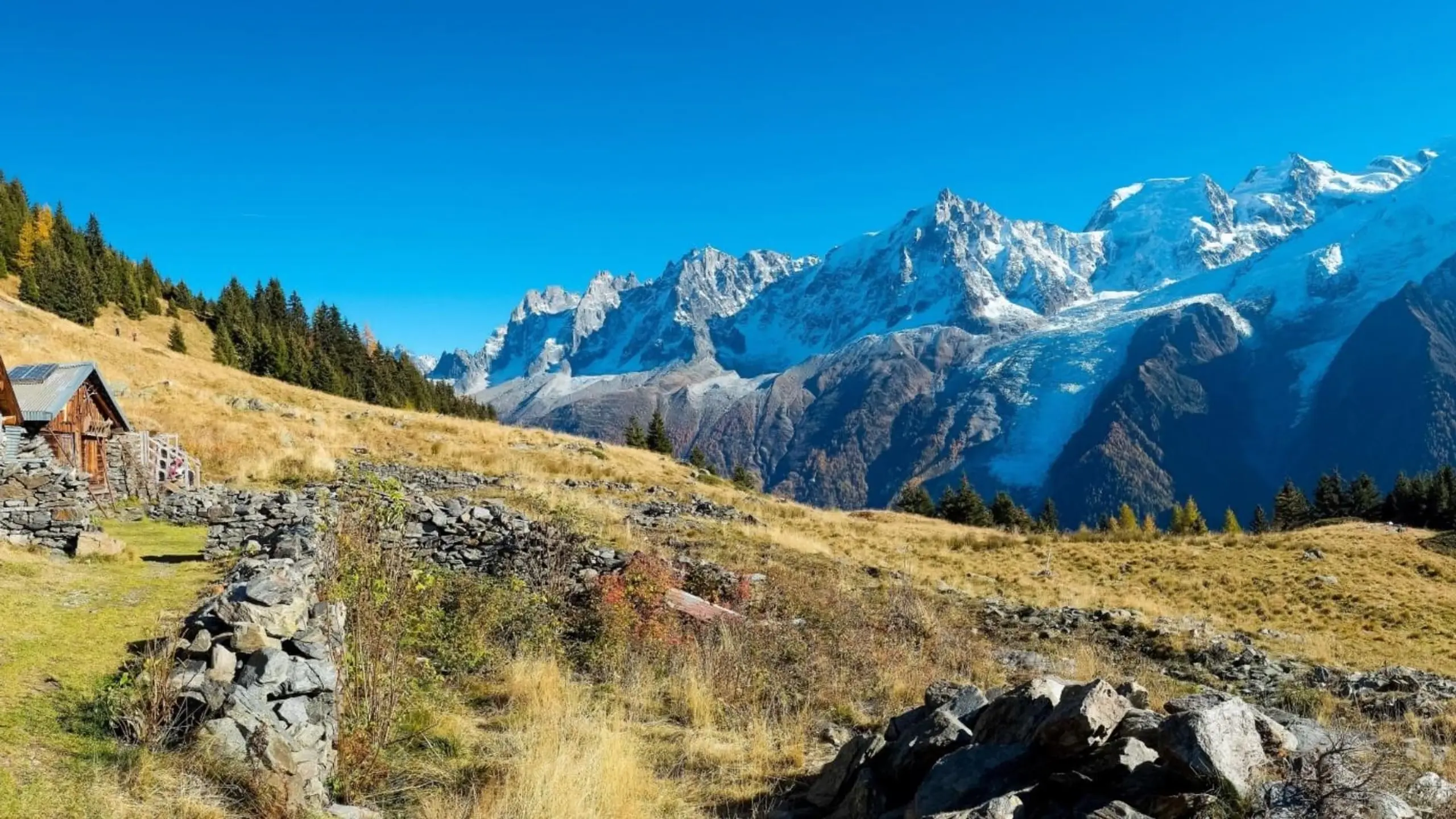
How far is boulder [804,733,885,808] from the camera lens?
6.57 m

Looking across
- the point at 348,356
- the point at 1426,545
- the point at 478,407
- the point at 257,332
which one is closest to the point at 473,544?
the point at 1426,545

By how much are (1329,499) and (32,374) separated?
93.9m

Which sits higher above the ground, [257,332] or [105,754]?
[257,332]

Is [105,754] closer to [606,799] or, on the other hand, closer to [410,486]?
[606,799]

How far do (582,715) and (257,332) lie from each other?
3469 inches

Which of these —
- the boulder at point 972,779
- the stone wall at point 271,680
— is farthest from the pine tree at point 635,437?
the boulder at point 972,779

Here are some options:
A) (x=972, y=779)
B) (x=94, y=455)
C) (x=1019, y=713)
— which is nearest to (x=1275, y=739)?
(x=1019, y=713)

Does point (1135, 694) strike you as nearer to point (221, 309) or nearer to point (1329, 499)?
point (1329, 499)

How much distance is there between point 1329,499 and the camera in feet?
236

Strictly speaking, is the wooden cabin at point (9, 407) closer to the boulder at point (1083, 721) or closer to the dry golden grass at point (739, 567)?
the dry golden grass at point (739, 567)

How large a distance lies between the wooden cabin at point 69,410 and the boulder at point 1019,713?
82.8ft

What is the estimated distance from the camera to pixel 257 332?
80500 mm

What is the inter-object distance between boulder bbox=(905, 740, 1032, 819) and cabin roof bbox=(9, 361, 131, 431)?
27.1 metres

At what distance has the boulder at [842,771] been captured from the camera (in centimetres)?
657
